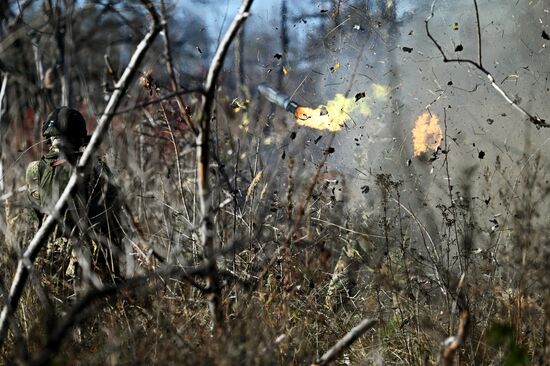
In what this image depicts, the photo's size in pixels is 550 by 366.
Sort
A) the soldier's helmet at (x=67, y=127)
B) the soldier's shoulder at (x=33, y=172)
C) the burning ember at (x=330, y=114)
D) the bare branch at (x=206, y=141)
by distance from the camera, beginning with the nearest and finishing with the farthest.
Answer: the bare branch at (x=206, y=141)
the soldier's helmet at (x=67, y=127)
the soldier's shoulder at (x=33, y=172)
the burning ember at (x=330, y=114)

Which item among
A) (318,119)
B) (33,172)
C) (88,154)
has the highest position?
(88,154)

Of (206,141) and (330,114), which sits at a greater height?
(206,141)

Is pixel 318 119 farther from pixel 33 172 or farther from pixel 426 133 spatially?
pixel 33 172

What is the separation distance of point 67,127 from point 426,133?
2386 mm

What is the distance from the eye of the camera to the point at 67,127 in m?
4.38

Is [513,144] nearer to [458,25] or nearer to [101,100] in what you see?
[458,25]

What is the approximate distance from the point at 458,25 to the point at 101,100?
5.25m

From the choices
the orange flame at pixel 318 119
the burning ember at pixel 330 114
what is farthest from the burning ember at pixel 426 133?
the orange flame at pixel 318 119

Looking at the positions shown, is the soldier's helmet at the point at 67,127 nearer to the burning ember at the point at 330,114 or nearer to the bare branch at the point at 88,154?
the burning ember at the point at 330,114

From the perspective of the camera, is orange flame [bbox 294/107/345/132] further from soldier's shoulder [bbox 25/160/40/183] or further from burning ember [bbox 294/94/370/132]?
soldier's shoulder [bbox 25/160/40/183]

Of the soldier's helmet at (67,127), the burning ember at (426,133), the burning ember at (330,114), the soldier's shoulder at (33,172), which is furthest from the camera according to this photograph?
the burning ember at (330,114)

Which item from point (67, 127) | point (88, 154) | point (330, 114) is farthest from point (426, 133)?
point (88, 154)

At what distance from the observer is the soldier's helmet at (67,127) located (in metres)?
4.35

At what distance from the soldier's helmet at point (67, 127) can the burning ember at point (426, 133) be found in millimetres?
2244
